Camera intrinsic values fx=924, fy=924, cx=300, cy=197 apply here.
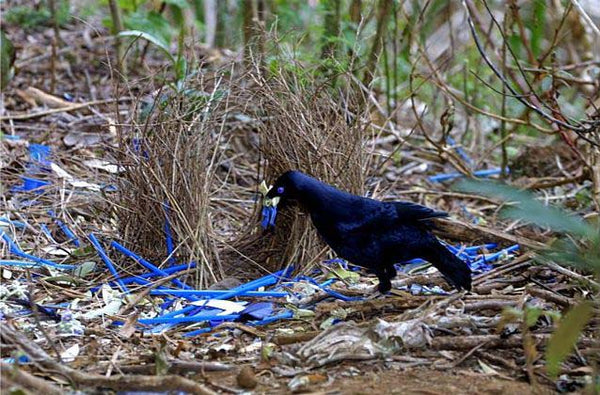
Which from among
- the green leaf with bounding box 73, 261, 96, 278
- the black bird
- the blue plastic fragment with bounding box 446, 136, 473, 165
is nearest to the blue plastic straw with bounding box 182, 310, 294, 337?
the black bird

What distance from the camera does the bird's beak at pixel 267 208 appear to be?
3.98m

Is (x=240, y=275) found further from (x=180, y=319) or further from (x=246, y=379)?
(x=246, y=379)

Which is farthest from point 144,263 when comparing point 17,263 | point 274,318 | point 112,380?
point 112,380

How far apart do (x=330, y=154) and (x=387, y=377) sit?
1.58 m

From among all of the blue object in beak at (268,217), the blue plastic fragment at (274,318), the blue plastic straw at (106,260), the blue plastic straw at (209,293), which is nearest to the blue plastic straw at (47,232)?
the blue plastic straw at (106,260)

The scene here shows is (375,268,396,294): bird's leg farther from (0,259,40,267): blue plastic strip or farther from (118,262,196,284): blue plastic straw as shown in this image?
(0,259,40,267): blue plastic strip

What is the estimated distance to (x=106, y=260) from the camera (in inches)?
169

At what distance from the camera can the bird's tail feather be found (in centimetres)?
379

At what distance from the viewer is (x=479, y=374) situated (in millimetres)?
3146

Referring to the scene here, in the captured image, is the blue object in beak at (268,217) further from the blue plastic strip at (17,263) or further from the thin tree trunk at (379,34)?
the thin tree trunk at (379,34)

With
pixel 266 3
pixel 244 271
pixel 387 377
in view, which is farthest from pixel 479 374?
pixel 266 3

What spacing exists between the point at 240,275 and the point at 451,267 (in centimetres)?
108

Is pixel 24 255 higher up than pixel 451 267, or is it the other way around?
pixel 451 267

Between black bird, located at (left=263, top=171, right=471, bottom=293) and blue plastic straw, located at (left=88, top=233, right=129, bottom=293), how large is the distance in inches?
32.2
